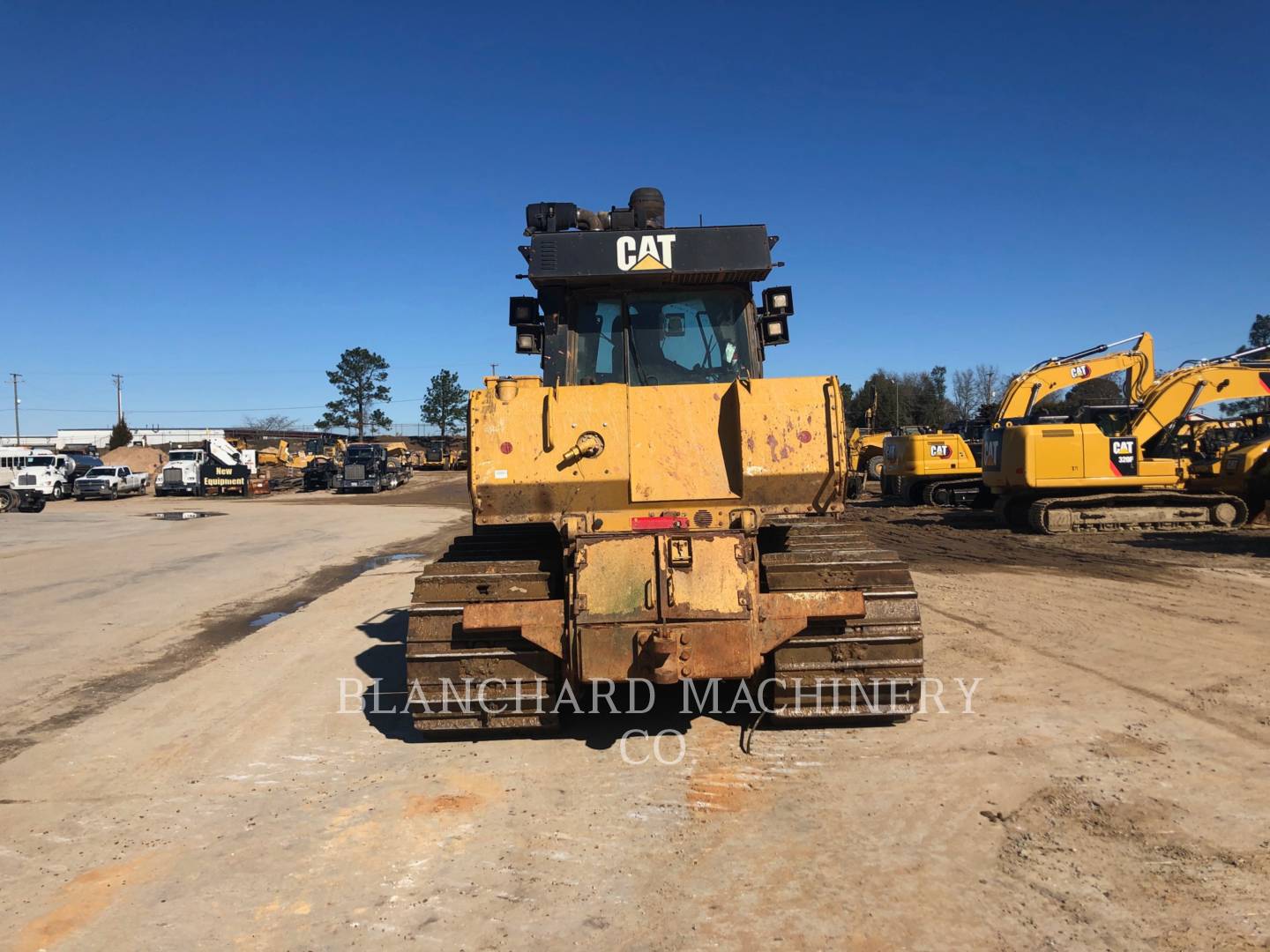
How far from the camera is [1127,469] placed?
17047 mm

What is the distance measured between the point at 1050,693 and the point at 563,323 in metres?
4.43

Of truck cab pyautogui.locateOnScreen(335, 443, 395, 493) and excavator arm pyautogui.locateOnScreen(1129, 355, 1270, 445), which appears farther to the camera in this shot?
truck cab pyautogui.locateOnScreen(335, 443, 395, 493)

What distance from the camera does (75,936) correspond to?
A: 3.27 metres

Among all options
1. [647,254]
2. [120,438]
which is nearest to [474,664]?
[647,254]

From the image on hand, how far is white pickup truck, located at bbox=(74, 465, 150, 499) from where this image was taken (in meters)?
41.2

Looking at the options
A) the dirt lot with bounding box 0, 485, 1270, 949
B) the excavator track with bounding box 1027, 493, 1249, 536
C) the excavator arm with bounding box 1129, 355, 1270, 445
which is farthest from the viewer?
the excavator arm with bounding box 1129, 355, 1270, 445

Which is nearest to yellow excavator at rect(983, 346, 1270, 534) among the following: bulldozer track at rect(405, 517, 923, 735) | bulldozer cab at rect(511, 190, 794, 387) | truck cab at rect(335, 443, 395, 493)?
bulldozer cab at rect(511, 190, 794, 387)

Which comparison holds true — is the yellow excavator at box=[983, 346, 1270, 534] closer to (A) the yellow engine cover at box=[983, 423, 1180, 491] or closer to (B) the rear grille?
(A) the yellow engine cover at box=[983, 423, 1180, 491]

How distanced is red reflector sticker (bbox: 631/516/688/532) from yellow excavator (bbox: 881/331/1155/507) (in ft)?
53.4

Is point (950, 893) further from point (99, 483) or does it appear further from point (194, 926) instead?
point (99, 483)

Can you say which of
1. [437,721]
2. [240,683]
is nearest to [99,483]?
[240,683]

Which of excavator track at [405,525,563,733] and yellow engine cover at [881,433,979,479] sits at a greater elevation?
yellow engine cover at [881,433,979,479]

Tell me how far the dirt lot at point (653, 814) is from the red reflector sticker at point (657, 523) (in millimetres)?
1387

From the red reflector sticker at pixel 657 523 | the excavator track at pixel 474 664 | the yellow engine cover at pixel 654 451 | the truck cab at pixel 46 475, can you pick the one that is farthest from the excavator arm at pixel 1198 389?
the truck cab at pixel 46 475
